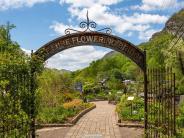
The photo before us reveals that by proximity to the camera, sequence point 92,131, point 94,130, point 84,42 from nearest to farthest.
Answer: point 84,42
point 92,131
point 94,130

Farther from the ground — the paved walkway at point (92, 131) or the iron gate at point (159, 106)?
the iron gate at point (159, 106)

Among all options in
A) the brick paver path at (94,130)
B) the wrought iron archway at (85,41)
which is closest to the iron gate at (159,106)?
the wrought iron archway at (85,41)

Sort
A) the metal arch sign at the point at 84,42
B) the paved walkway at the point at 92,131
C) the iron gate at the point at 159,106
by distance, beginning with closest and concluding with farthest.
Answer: the iron gate at the point at 159,106
the metal arch sign at the point at 84,42
the paved walkway at the point at 92,131

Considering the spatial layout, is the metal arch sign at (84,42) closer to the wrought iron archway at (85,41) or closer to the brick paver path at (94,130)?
the wrought iron archway at (85,41)

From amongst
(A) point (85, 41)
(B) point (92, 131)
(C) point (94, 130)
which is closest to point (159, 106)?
(A) point (85, 41)

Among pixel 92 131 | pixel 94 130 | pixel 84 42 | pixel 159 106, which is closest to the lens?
pixel 159 106

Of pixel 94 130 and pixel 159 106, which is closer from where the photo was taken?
pixel 159 106

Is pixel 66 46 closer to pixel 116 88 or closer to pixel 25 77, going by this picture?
pixel 25 77

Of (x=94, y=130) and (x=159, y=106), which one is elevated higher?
(x=159, y=106)

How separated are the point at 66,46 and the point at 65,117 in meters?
10.7

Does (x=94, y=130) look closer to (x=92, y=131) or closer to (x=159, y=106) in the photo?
(x=92, y=131)

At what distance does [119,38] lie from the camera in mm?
12391

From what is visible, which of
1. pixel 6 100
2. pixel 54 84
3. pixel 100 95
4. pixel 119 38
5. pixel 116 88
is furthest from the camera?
pixel 116 88

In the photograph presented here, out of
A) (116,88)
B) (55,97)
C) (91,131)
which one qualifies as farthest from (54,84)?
(116,88)
